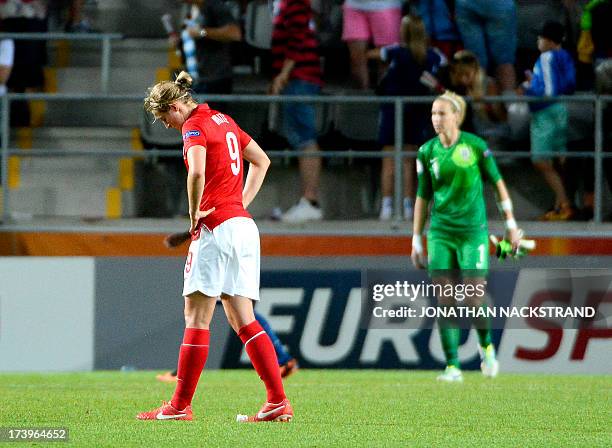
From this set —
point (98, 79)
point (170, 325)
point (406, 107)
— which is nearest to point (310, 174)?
point (406, 107)

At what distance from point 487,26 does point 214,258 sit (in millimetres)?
6968

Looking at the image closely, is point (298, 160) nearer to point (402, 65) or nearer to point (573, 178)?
point (402, 65)

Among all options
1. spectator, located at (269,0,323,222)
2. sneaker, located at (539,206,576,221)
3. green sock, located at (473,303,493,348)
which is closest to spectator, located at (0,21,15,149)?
spectator, located at (269,0,323,222)

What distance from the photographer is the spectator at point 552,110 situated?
13281mm

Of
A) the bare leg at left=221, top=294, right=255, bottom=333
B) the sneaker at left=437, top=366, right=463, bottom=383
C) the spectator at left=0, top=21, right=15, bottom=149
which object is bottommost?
the sneaker at left=437, top=366, right=463, bottom=383

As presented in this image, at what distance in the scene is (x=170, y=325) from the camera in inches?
504

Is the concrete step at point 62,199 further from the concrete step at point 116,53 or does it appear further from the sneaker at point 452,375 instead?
the sneaker at point 452,375

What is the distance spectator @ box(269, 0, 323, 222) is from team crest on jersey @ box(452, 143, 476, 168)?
2.54 m

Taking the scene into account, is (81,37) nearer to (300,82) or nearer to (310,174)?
(300,82)

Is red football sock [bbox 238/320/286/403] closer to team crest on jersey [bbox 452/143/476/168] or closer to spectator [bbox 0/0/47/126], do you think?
team crest on jersey [bbox 452/143/476/168]

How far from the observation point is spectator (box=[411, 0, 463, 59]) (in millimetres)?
14148

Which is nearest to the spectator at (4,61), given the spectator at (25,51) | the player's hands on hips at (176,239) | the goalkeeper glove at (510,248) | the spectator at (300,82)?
the spectator at (25,51)

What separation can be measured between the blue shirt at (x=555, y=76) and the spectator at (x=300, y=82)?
2.15 metres

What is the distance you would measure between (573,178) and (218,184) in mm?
6507
